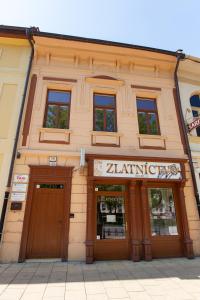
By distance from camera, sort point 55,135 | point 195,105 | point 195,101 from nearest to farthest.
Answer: point 55,135 → point 195,105 → point 195,101

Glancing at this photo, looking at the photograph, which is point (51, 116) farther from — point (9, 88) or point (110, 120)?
point (110, 120)

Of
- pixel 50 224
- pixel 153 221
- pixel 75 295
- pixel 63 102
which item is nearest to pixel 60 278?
pixel 75 295

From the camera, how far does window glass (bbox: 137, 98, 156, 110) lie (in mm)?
8578

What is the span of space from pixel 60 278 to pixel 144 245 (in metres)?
2.96

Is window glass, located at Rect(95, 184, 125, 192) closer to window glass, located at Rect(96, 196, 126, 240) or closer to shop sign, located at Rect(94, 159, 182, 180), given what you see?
window glass, located at Rect(96, 196, 126, 240)

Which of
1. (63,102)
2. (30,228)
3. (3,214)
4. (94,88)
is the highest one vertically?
(94,88)

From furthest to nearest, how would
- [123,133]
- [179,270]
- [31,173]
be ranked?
1. [123,133]
2. [31,173]
3. [179,270]

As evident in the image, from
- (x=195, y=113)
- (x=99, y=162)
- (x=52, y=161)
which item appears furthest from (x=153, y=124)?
(x=52, y=161)

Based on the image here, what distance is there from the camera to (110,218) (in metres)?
6.76

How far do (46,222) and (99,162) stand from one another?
2559 millimetres

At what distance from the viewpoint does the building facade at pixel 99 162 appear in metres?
6.34

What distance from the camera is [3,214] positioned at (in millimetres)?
6094

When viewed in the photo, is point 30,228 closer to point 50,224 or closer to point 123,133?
point 50,224

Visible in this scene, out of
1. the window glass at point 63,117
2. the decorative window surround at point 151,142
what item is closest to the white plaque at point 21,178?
the window glass at point 63,117
